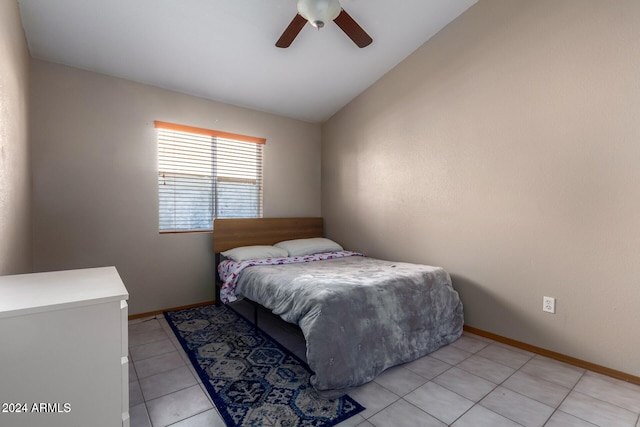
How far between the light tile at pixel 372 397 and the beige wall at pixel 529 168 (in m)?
1.35

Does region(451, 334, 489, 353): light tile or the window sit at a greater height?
the window

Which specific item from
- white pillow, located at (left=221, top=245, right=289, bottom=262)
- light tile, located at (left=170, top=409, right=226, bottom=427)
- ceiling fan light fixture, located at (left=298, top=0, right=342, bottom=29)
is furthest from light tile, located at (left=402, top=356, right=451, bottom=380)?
ceiling fan light fixture, located at (left=298, top=0, right=342, bottom=29)

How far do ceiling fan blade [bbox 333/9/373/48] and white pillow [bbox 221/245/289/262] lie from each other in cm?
Answer: 216

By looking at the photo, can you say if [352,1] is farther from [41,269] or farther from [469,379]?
[41,269]

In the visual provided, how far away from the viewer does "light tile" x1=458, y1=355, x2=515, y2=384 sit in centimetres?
196

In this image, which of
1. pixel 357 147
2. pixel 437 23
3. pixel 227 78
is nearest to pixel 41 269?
pixel 227 78

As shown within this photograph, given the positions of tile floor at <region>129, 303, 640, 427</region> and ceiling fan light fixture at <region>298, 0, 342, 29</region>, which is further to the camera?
ceiling fan light fixture at <region>298, 0, 342, 29</region>

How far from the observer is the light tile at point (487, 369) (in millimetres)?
1957

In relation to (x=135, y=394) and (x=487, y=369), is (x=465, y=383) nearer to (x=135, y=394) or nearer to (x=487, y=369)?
(x=487, y=369)

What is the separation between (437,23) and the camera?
2.77 meters

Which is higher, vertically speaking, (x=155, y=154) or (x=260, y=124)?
(x=260, y=124)

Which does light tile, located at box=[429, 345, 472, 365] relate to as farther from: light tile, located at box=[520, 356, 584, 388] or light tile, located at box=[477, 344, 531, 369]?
light tile, located at box=[520, 356, 584, 388]

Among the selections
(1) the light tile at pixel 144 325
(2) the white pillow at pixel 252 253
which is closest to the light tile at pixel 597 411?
(2) the white pillow at pixel 252 253

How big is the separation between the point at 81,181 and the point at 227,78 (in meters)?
1.67
